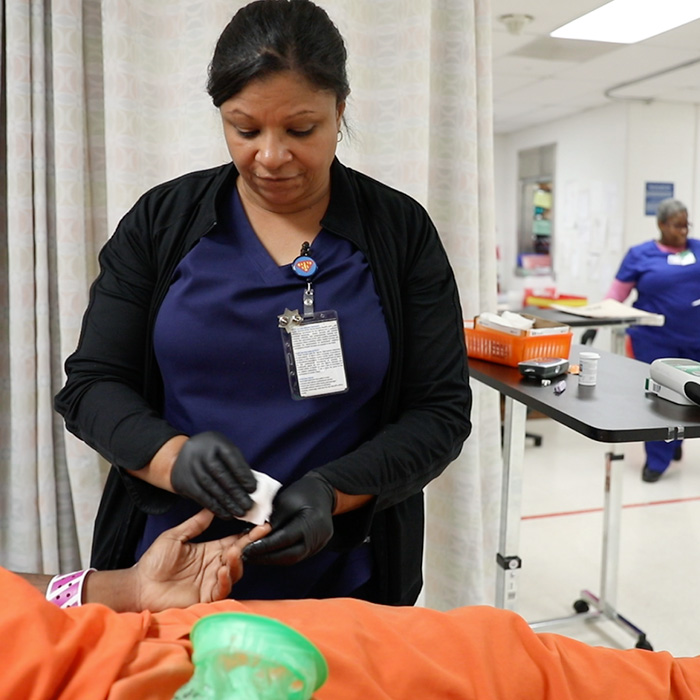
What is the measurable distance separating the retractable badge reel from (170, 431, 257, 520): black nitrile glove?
17 centimetres

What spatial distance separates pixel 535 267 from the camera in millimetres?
7777

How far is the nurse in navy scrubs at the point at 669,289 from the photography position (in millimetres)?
3918

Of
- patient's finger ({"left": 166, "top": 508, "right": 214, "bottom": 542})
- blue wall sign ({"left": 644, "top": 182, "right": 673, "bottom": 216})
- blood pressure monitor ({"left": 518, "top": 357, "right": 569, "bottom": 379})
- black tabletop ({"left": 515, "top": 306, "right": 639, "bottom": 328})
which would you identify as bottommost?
patient's finger ({"left": 166, "top": 508, "right": 214, "bottom": 542})

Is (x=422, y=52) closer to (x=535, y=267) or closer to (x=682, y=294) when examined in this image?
(x=682, y=294)

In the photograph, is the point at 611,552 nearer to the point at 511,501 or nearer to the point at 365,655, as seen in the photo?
the point at 511,501

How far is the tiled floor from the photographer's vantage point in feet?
8.02

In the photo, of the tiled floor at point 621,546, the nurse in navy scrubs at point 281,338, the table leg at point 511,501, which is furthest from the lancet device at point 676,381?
the tiled floor at point 621,546

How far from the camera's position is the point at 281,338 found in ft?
3.67

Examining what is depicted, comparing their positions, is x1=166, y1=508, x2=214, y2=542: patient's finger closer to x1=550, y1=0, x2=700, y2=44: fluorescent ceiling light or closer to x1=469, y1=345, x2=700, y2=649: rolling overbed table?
x1=469, y1=345, x2=700, y2=649: rolling overbed table

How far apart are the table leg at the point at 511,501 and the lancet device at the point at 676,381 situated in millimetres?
429

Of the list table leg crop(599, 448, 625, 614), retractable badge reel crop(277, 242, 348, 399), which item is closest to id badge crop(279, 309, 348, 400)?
retractable badge reel crop(277, 242, 348, 399)

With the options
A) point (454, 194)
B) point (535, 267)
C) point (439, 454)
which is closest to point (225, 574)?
point (439, 454)

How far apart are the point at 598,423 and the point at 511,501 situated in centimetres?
72

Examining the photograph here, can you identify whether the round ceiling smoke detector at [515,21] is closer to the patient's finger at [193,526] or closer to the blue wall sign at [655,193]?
the blue wall sign at [655,193]
